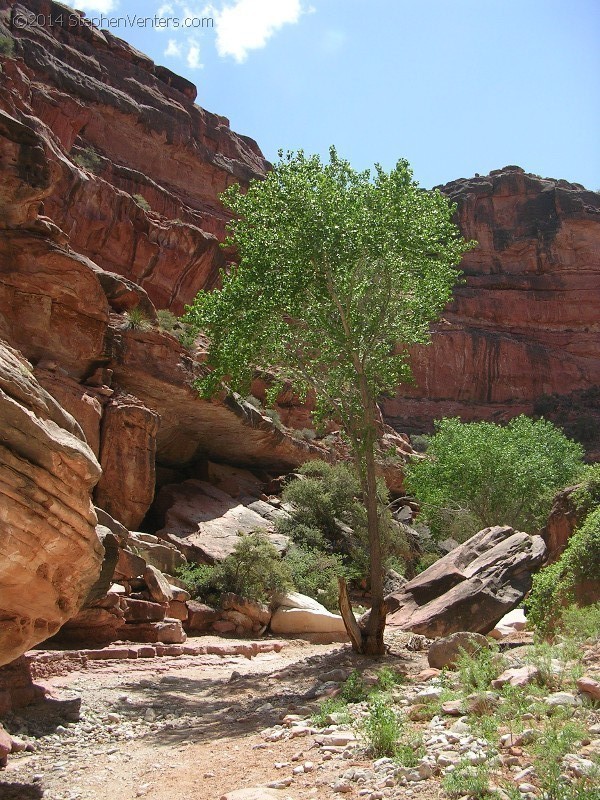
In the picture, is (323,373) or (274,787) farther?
(323,373)

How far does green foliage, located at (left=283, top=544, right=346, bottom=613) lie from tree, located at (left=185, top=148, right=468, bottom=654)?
7.07 metres

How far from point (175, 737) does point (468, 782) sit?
15.7ft

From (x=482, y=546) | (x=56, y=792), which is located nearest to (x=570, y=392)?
(x=482, y=546)

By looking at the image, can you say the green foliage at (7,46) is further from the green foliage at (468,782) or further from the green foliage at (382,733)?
the green foliage at (468,782)

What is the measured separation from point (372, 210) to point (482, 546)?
8.73 metres

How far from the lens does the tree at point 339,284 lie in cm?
1352

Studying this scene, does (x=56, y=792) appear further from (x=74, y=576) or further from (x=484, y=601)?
(x=484, y=601)

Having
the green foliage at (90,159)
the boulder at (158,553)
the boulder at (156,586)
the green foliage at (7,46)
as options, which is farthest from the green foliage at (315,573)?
the green foliage at (7,46)

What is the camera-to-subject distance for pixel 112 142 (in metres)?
44.7

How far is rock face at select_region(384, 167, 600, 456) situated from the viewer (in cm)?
5722

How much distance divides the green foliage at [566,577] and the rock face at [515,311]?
4513 centimetres

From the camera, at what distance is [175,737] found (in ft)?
26.9

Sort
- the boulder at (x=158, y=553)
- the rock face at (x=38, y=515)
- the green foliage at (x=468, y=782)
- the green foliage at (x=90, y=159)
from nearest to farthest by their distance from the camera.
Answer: the green foliage at (x=468, y=782), the rock face at (x=38, y=515), the boulder at (x=158, y=553), the green foliage at (x=90, y=159)

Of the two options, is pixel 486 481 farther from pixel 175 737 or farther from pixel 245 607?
pixel 175 737
